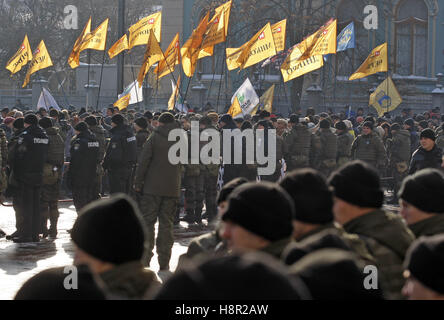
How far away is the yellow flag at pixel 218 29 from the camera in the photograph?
18.3m

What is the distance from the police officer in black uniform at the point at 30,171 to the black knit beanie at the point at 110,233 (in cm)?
922

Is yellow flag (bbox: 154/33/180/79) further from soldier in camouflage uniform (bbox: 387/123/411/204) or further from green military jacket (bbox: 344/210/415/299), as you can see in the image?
green military jacket (bbox: 344/210/415/299)

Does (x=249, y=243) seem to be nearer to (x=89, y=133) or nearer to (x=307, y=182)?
(x=307, y=182)

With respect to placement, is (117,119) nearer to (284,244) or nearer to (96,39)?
(96,39)

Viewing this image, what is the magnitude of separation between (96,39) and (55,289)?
753 inches

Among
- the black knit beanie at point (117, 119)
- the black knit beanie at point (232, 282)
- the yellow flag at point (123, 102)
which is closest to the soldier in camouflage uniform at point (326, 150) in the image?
the black knit beanie at point (117, 119)

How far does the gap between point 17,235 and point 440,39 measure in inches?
1121

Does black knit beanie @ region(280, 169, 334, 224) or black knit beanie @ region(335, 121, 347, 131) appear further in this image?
black knit beanie @ region(335, 121, 347, 131)

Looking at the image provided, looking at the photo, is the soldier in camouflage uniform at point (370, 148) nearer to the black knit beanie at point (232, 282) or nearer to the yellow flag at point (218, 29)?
the yellow flag at point (218, 29)

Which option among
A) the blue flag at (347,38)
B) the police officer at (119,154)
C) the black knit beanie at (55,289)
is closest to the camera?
the black knit beanie at (55,289)

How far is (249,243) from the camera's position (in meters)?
3.57

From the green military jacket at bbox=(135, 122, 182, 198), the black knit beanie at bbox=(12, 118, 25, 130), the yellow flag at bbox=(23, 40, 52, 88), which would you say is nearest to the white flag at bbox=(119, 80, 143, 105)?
the yellow flag at bbox=(23, 40, 52, 88)

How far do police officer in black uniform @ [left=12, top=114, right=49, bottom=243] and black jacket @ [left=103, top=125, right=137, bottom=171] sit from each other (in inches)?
47.3

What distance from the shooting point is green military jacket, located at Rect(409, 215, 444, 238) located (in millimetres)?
5234
